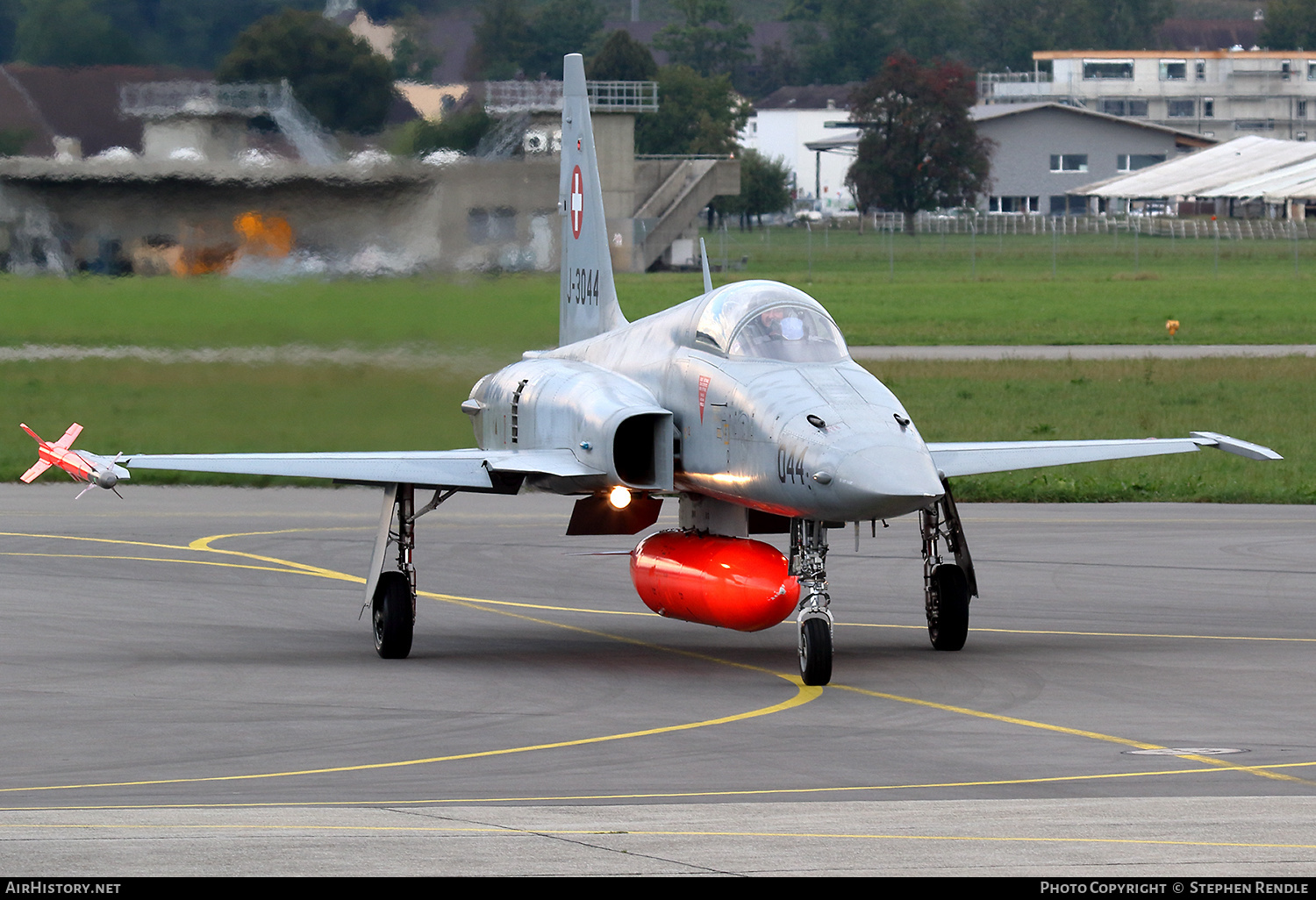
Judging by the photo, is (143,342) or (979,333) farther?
(979,333)

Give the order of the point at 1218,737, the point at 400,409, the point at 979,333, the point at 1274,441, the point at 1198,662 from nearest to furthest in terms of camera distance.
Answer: the point at 1218,737, the point at 1198,662, the point at 400,409, the point at 1274,441, the point at 979,333

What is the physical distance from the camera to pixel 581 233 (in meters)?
23.7

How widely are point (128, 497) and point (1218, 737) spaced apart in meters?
21.5

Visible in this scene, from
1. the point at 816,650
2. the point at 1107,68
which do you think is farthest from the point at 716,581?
the point at 1107,68

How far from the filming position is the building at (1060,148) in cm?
15012

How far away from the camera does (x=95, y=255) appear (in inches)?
1163

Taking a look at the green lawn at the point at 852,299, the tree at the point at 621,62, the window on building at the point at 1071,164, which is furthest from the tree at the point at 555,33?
the window on building at the point at 1071,164

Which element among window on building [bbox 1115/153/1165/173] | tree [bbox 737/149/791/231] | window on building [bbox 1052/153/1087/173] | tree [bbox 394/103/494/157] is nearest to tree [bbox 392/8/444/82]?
tree [bbox 394/103/494/157]

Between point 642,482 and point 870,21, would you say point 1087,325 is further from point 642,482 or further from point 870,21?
point 870,21

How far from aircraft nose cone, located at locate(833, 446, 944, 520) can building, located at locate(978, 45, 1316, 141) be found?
176 meters

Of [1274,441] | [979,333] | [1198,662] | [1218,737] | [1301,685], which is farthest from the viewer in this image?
[979,333]

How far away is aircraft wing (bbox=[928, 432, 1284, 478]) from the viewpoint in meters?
18.6

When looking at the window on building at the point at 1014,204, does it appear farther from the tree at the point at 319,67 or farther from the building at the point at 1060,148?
the tree at the point at 319,67

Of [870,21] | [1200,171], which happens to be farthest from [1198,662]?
[870,21]
